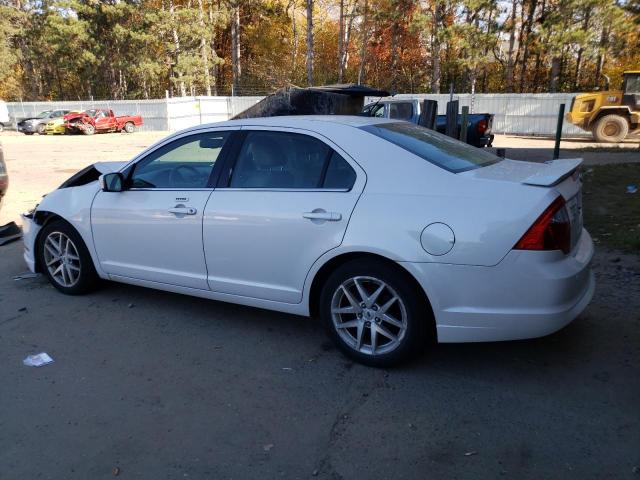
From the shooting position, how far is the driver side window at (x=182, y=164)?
422 centimetres

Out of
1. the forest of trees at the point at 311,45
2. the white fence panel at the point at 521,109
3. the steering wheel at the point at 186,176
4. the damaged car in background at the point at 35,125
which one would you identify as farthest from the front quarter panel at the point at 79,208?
the damaged car in background at the point at 35,125

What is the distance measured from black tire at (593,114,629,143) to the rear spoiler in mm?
18831

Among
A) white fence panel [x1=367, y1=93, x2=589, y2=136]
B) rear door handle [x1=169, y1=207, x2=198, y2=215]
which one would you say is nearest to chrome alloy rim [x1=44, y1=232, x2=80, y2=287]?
rear door handle [x1=169, y1=207, x2=198, y2=215]

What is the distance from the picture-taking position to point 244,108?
3519cm

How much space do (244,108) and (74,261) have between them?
31580 millimetres

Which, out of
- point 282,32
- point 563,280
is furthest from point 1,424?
point 282,32

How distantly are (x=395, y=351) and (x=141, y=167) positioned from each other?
2.61 metres

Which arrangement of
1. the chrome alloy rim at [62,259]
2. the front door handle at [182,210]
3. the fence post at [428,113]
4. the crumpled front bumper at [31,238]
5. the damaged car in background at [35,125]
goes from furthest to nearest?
the damaged car in background at [35,125], the fence post at [428,113], the crumpled front bumper at [31,238], the chrome alloy rim at [62,259], the front door handle at [182,210]

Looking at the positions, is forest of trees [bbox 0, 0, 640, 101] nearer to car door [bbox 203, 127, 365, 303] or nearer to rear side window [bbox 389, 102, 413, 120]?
rear side window [bbox 389, 102, 413, 120]

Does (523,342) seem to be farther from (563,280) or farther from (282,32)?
(282,32)

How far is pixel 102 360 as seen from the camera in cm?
376

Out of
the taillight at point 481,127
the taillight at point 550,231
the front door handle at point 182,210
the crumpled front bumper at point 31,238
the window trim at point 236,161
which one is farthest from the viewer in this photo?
the taillight at point 481,127

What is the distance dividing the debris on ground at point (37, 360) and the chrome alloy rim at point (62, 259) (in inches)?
46.6

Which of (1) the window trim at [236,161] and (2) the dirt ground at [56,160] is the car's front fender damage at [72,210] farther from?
(2) the dirt ground at [56,160]
